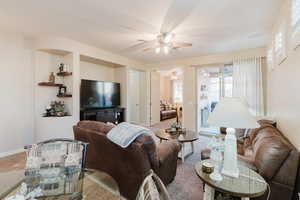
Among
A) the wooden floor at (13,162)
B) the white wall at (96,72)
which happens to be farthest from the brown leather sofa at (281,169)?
the white wall at (96,72)

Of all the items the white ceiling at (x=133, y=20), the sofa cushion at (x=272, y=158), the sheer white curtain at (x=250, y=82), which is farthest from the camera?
the sheer white curtain at (x=250, y=82)

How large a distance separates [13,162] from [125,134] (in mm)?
2826

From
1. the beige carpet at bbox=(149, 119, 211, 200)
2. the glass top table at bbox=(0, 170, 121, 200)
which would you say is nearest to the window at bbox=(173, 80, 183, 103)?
the beige carpet at bbox=(149, 119, 211, 200)

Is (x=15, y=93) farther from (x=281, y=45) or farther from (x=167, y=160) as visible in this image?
(x=281, y=45)

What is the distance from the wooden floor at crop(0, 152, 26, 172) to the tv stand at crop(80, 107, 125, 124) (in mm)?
1435

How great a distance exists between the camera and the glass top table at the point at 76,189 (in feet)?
4.01

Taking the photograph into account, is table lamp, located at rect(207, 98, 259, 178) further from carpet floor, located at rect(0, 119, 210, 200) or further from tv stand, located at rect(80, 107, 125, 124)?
tv stand, located at rect(80, 107, 125, 124)

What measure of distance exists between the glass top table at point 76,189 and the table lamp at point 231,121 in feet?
3.51

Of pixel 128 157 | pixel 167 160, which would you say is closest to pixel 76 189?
pixel 128 157

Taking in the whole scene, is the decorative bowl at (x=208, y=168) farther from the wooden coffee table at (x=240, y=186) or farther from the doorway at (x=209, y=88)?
the doorway at (x=209, y=88)

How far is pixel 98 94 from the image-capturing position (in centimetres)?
436

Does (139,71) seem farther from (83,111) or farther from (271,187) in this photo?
(271,187)

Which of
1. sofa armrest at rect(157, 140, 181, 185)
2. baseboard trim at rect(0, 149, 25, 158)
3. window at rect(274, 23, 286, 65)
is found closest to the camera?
sofa armrest at rect(157, 140, 181, 185)

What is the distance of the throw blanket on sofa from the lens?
1483 millimetres
